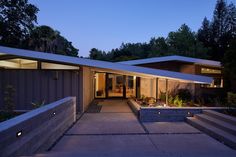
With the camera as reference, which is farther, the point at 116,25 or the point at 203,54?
the point at 116,25

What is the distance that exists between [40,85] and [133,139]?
6914 mm

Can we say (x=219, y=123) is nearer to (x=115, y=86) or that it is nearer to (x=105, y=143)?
(x=105, y=143)

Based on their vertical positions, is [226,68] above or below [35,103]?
above

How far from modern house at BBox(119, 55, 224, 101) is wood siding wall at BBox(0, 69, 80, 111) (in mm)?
6206

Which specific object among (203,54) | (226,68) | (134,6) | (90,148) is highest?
(134,6)

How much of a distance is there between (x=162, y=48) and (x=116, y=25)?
27.2ft

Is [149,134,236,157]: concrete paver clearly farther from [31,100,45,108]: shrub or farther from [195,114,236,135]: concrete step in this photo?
[31,100,45,108]: shrub

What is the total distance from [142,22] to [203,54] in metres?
11.4

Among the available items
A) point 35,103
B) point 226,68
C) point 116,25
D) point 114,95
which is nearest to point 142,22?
point 116,25

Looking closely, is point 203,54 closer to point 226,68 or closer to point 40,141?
point 226,68

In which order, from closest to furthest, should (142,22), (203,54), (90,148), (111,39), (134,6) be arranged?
1. (90,148)
2. (134,6)
3. (203,54)
4. (142,22)
5. (111,39)

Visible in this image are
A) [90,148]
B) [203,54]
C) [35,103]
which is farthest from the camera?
[203,54]

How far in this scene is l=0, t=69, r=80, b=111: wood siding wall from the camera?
1334cm

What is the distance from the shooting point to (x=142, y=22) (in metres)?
43.2
